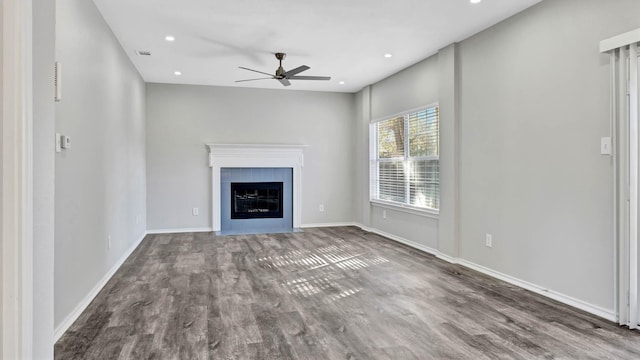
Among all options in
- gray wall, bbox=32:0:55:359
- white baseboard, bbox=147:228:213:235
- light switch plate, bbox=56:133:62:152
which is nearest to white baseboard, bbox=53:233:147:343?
light switch plate, bbox=56:133:62:152

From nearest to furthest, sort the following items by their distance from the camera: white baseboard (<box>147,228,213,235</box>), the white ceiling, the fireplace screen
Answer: the white ceiling, white baseboard (<box>147,228,213,235</box>), the fireplace screen

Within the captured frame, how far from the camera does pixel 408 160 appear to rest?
6016 mm

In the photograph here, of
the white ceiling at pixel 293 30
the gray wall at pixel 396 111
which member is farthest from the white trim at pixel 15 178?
the gray wall at pixel 396 111

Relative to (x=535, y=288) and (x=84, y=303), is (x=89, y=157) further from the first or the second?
(x=535, y=288)

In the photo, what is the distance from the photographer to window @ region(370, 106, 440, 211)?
538cm

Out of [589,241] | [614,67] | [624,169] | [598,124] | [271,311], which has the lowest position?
[271,311]

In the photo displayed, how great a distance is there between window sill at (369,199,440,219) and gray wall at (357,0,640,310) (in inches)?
11.6

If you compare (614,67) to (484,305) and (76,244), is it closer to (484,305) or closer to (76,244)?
(484,305)

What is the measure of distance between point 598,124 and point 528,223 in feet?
3.50

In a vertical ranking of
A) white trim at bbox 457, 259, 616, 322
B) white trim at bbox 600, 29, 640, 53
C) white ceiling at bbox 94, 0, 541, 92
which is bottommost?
white trim at bbox 457, 259, 616, 322

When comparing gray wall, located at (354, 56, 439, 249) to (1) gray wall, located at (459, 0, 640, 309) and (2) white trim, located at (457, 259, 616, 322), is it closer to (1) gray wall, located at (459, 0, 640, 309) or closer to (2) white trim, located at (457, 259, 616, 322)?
(1) gray wall, located at (459, 0, 640, 309)

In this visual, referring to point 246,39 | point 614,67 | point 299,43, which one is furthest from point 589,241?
point 246,39

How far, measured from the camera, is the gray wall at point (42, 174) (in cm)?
106

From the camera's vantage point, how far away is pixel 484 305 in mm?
3219
